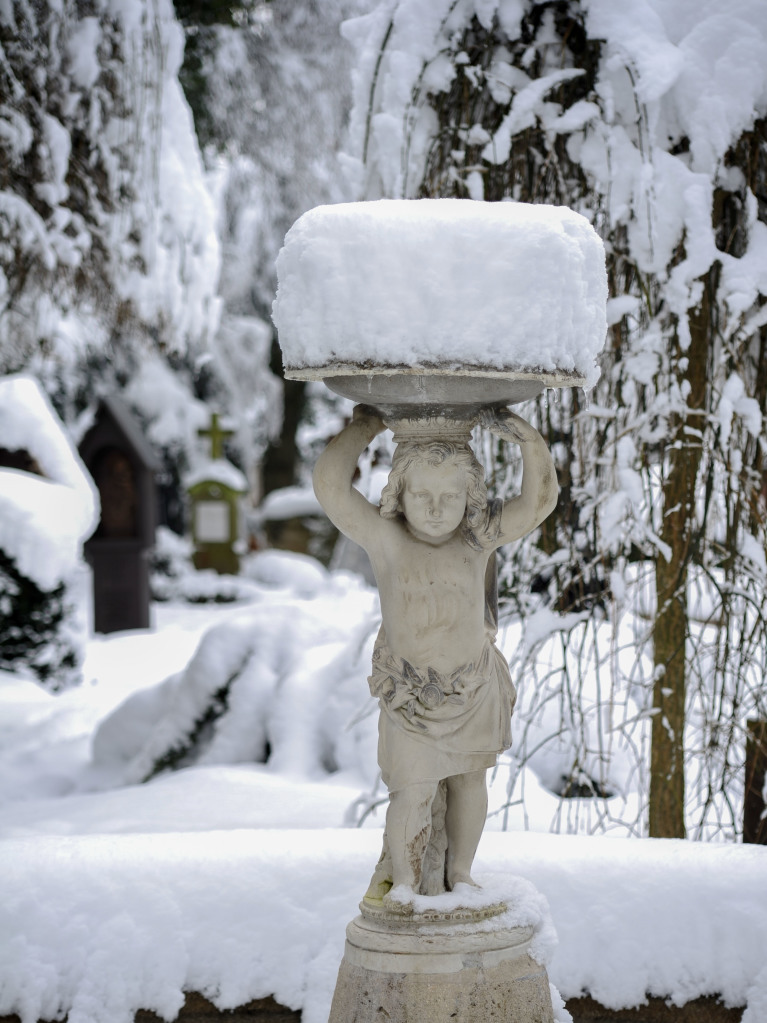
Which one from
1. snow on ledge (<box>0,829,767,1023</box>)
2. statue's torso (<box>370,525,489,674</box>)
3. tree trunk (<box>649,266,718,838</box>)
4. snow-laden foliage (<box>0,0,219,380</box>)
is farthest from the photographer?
snow-laden foliage (<box>0,0,219,380</box>)

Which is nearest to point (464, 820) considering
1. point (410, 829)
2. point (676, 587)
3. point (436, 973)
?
point (410, 829)

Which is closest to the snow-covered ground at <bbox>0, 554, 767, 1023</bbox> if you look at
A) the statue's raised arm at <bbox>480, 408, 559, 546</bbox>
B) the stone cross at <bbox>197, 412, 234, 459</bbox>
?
the statue's raised arm at <bbox>480, 408, 559, 546</bbox>

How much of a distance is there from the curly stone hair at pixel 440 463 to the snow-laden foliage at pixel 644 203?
0.90 m

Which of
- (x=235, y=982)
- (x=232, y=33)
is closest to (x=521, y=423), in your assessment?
(x=235, y=982)

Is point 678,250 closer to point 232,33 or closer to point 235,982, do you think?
point 235,982

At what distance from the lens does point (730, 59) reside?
10.4 ft

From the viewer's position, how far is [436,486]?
236 centimetres

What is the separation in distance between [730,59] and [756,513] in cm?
127

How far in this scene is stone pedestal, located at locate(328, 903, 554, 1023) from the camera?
7.51 feet

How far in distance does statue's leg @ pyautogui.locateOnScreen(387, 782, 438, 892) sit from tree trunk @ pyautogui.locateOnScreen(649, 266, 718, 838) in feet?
4.24

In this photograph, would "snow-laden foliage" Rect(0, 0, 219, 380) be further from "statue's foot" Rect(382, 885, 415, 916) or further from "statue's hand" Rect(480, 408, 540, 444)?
"statue's foot" Rect(382, 885, 415, 916)

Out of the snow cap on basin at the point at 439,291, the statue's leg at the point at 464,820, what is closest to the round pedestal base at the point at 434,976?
the statue's leg at the point at 464,820

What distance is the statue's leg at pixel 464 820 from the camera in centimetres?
246

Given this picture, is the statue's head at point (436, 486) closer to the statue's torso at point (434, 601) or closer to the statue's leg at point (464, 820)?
the statue's torso at point (434, 601)
